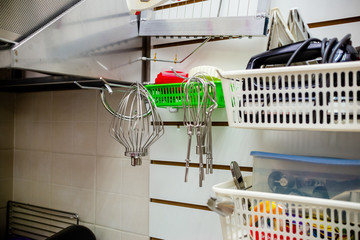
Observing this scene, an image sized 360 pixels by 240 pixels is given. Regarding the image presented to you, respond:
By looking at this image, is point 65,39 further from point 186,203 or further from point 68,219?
point 68,219

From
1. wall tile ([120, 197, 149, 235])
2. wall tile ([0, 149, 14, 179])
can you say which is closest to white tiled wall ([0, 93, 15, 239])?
wall tile ([0, 149, 14, 179])

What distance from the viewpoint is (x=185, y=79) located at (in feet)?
2.97

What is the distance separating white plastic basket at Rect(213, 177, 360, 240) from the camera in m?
0.62

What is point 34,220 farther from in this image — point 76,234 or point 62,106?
point 62,106

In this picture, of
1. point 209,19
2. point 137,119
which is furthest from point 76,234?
point 209,19

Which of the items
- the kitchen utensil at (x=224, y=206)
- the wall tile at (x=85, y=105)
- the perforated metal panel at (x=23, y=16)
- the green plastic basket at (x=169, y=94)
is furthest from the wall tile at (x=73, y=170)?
the kitchen utensil at (x=224, y=206)

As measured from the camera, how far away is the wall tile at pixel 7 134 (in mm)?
1794

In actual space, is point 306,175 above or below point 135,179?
above

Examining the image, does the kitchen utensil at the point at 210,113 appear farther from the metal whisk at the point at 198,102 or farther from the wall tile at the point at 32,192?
the wall tile at the point at 32,192

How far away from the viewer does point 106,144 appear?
1422 mm

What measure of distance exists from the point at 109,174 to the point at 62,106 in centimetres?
51

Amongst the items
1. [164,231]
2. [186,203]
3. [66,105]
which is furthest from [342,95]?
[66,105]

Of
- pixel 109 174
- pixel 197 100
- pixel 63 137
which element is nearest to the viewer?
pixel 197 100

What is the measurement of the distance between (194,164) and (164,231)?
0.32 metres
